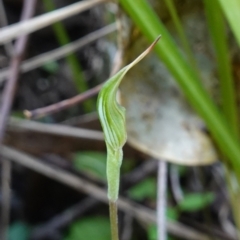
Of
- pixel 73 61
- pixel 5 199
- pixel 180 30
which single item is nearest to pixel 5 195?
pixel 5 199

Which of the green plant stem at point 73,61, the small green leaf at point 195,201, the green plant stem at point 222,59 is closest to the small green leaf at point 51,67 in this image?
the green plant stem at point 73,61

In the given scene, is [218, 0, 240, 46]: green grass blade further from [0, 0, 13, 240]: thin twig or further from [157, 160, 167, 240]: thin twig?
[0, 0, 13, 240]: thin twig

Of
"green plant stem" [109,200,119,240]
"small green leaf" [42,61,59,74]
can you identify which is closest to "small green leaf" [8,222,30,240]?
"small green leaf" [42,61,59,74]

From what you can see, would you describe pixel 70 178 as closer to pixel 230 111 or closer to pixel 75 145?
pixel 75 145

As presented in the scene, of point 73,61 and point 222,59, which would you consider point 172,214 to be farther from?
point 222,59

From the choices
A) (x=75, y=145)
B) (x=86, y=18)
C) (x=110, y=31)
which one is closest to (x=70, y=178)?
(x=75, y=145)

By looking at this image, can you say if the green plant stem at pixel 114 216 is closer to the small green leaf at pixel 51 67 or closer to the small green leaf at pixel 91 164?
the small green leaf at pixel 91 164
